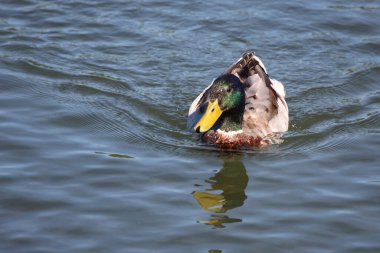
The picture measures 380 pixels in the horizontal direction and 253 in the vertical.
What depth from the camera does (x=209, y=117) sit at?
9.56 metres

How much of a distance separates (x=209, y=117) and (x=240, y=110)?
2.21 feet

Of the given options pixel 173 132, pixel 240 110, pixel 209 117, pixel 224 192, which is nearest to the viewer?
pixel 224 192

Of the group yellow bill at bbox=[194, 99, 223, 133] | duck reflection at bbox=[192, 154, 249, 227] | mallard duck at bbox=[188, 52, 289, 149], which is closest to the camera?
duck reflection at bbox=[192, 154, 249, 227]

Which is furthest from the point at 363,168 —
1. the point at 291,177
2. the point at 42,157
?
the point at 42,157

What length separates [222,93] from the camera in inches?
384

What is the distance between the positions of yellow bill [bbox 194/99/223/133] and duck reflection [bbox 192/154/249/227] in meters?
0.48

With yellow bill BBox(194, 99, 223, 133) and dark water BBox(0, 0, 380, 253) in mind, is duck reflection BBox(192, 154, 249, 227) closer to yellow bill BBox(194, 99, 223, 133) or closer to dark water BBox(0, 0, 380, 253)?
dark water BBox(0, 0, 380, 253)

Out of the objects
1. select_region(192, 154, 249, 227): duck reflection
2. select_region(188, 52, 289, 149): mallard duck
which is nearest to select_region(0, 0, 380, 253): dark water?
select_region(192, 154, 249, 227): duck reflection

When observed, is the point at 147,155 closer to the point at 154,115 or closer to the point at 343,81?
the point at 154,115

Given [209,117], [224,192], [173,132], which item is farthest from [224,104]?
[224,192]

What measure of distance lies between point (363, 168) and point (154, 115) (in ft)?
9.47

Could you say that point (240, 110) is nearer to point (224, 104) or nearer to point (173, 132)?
point (224, 104)

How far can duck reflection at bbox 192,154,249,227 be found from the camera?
807 centimetres

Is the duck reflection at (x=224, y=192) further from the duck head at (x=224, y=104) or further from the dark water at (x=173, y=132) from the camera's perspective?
the duck head at (x=224, y=104)
